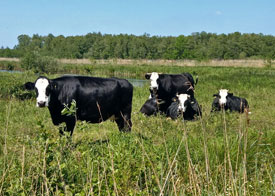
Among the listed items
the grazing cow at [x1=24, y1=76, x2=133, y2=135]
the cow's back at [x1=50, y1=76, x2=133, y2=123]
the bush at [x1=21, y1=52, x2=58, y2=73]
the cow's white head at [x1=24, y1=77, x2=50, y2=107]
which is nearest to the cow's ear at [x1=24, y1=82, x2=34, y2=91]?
the grazing cow at [x1=24, y1=76, x2=133, y2=135]

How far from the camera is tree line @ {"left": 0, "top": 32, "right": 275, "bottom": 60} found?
75.2 meters

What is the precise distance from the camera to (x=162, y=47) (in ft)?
282

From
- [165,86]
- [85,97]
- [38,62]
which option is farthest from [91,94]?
[38,62]

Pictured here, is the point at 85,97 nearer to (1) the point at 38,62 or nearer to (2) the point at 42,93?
(2) the point at 42,93

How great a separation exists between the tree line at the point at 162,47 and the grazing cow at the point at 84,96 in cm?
6431

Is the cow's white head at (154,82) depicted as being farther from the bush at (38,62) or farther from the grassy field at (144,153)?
the bush at (38,62)

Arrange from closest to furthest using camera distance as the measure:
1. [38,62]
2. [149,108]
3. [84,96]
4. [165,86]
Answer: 1. [84,96]
2. [149,108]
3. [165,86]
4. [38,62]

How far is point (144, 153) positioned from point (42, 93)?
3331 millimetres

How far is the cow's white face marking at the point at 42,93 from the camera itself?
585 cm

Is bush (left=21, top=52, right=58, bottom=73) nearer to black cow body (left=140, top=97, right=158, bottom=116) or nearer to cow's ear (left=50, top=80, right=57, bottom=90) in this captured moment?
black cow body (left=140, top=97, right=158, bottom=116)

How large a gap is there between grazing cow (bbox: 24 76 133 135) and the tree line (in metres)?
64.3

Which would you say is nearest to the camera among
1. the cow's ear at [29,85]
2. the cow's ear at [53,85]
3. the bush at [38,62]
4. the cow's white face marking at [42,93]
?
the cow's white face marking at [42,93]

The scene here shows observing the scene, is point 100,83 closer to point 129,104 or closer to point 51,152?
point 129,104

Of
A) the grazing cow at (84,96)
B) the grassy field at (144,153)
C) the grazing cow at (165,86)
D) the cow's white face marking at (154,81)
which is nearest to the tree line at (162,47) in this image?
the grazing cow at (165,86)
